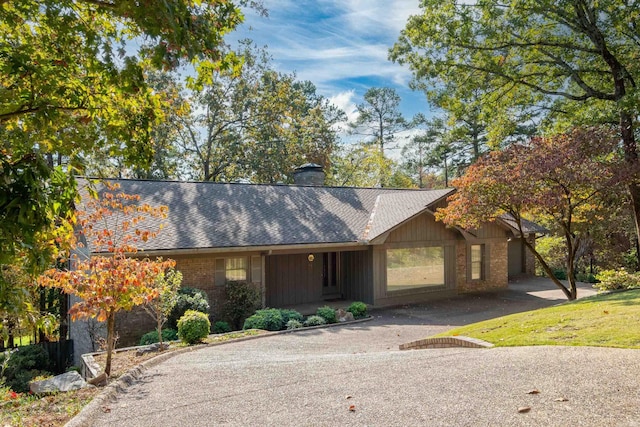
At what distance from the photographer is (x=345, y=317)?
553 inches

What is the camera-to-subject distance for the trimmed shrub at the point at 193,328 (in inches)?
398

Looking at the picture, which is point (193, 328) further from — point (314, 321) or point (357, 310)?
point (357, 310)

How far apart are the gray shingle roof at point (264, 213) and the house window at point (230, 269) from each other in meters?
0.74

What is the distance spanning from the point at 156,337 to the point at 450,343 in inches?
290

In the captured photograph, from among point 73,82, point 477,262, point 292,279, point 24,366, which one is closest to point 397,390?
point 73,82

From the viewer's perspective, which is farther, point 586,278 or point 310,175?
point 310,175

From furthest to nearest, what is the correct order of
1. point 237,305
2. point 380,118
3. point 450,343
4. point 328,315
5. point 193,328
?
1. point 380,118
2. point 237,305
3. point 328,315
4. point 193,328
5. point 450,343

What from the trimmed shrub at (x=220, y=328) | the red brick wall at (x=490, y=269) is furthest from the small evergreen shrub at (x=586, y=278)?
the trimmed shrub at (x=220, y=328)

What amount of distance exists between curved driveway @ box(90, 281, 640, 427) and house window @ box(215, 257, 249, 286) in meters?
5.85

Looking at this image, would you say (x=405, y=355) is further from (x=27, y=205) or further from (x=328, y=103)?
(x=328, y=103)

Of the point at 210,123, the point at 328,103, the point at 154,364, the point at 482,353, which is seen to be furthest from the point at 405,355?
the point at 328,103

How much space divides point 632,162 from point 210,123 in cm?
2342

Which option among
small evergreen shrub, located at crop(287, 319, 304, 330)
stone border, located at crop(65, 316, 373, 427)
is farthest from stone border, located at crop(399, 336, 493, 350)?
stone border, located at crop(65, 316, 373, 427)

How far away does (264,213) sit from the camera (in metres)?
17.1
